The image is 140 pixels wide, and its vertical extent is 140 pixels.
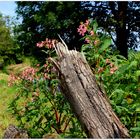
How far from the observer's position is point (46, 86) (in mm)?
5043

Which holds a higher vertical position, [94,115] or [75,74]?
[75,74]

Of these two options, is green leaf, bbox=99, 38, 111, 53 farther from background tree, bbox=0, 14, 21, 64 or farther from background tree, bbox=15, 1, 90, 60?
background tree, bbox=0, 14, 21, 64

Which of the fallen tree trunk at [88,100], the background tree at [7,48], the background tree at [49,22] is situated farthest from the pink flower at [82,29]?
the background tree at [7,48]

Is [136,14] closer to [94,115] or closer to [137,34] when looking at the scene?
[137,34]

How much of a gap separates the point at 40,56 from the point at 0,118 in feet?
24.4

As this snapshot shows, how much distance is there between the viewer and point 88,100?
313cm

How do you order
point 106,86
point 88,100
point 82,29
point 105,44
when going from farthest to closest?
point 82,29
point 105,44
point 106,86
point 88,100

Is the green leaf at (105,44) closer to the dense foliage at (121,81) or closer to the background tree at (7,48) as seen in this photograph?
the dense foliage at (121,81)

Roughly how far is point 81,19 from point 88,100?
1178 centimetres

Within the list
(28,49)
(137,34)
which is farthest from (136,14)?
(28,49)

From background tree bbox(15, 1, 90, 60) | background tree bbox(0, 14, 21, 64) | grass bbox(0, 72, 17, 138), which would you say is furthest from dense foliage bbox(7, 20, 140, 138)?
background tree bbox(0, 14, 21, 64)

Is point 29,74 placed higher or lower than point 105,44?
lower

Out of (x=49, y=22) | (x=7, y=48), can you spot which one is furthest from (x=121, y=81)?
(x=7, y=48)

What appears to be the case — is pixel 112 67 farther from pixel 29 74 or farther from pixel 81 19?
pixel 81 19
